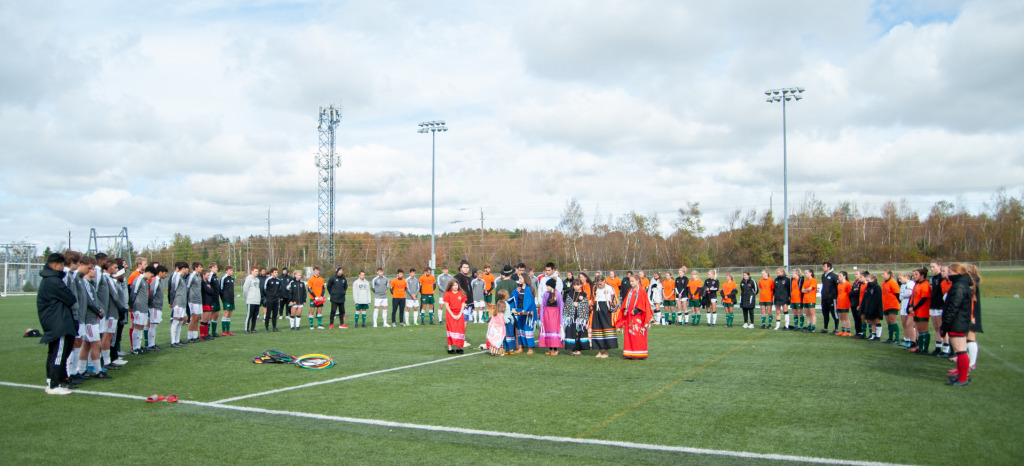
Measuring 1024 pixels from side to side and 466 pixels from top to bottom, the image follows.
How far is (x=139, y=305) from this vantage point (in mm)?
12375

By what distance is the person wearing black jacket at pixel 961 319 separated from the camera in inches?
338

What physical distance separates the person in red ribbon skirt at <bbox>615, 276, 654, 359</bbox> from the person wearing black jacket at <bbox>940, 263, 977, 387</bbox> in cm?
475

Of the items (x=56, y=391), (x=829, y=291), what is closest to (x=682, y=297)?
(x=829, y=291)

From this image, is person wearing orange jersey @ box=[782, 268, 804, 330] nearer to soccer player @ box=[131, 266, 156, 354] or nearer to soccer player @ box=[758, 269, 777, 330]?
soccer player @ box=[758, 269, 777, 330]

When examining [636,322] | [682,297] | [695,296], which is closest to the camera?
[636,322]

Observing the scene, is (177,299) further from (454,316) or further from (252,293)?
(454,316)

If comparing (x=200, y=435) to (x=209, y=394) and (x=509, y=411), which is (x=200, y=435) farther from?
(x=509, y=411)

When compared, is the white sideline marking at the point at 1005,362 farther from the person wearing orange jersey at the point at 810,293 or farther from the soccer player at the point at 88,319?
the soccer player at the point at 88,319

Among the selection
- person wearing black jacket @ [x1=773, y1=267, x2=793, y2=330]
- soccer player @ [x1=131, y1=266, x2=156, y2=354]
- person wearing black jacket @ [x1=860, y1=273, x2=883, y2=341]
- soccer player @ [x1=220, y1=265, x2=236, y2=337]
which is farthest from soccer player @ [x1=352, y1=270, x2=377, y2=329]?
person wearing black jacket @ [x1=860, y1=273, x2=883, y2=341]

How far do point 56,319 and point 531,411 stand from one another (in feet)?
22.7

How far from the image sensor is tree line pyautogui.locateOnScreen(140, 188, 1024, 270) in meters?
62.7

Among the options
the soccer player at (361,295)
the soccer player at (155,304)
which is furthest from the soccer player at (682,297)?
the soccer player at (155,304)

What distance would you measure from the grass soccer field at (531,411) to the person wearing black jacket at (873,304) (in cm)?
256

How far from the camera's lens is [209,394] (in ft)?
28.2
